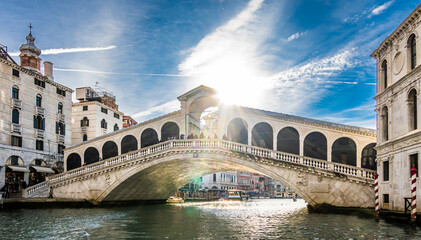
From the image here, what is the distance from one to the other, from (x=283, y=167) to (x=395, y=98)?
8.11 metres

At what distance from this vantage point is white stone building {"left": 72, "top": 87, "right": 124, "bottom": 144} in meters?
43.2

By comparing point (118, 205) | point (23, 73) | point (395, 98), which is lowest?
point (118, 205)

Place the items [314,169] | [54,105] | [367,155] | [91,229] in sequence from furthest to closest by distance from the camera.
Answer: [54,105] → [367,155] → [314,169] → [91,229]

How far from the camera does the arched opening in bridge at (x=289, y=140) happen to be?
28.5 metres

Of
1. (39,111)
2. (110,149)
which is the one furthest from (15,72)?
(110,149)

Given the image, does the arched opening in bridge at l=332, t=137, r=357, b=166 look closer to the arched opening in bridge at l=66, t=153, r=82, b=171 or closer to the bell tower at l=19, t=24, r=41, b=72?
the arched opening in bridge at l=66, t=153, r=82, b=171

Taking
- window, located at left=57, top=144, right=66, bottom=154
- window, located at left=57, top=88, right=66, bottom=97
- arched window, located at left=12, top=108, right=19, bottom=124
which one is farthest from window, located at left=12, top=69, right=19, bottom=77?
window, located at left=57, top=144, right=66, bottom=154

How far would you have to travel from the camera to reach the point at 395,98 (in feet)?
60.6

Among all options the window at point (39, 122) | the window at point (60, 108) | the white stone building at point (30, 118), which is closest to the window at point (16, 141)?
the white stone building at point (30, 118)

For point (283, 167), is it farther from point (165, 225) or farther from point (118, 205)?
point (118, 205)

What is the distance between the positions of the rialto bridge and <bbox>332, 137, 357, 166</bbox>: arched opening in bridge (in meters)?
0.07

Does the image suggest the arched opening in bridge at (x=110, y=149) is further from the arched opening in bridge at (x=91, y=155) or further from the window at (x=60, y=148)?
the window at (x=60, y=148)

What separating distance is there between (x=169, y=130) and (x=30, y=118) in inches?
465

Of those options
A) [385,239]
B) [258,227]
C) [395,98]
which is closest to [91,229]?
[258,227]
